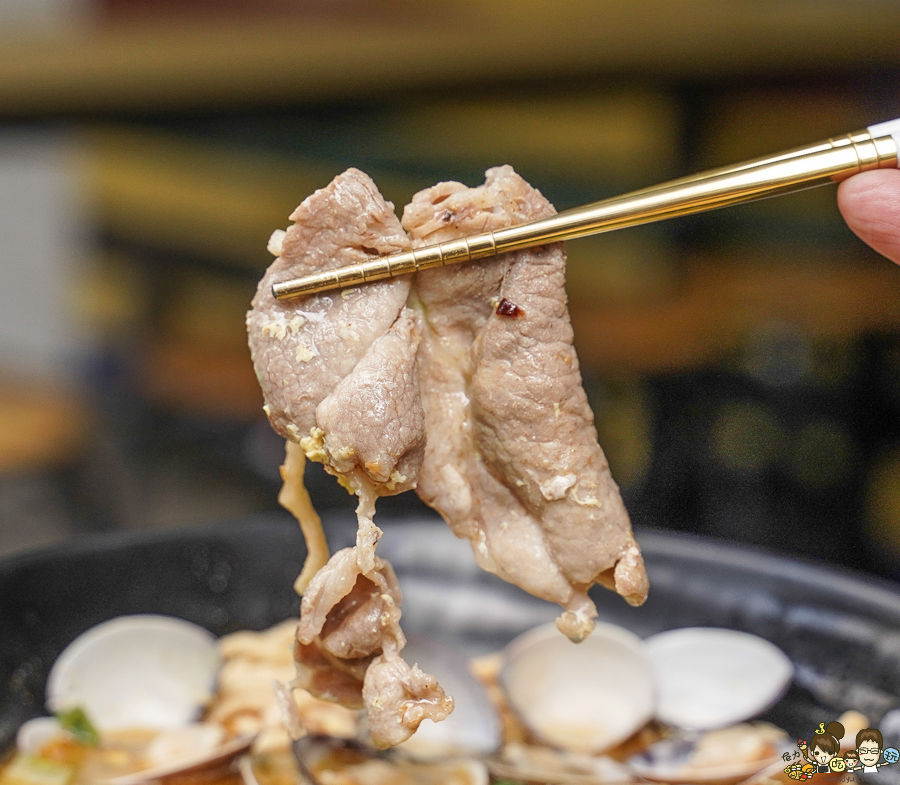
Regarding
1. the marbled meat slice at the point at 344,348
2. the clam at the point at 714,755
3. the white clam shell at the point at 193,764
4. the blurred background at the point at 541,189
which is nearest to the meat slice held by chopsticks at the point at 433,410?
the marbled meat slice at the point at 344,348

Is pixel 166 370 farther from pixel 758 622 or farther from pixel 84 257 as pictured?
pixel 758 622

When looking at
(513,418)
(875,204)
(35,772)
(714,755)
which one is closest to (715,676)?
(714,755)

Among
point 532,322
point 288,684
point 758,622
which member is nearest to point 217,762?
point 288,684

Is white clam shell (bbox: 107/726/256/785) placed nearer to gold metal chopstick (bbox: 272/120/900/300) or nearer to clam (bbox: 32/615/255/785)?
clam (bbox: 32/615/255/785)

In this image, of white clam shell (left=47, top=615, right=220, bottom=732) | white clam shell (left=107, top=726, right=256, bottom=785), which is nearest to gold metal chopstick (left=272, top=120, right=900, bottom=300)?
white clam shell (left=107, top=726, right=256, bottom=785)

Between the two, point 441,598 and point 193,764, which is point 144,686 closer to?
point 193,764
